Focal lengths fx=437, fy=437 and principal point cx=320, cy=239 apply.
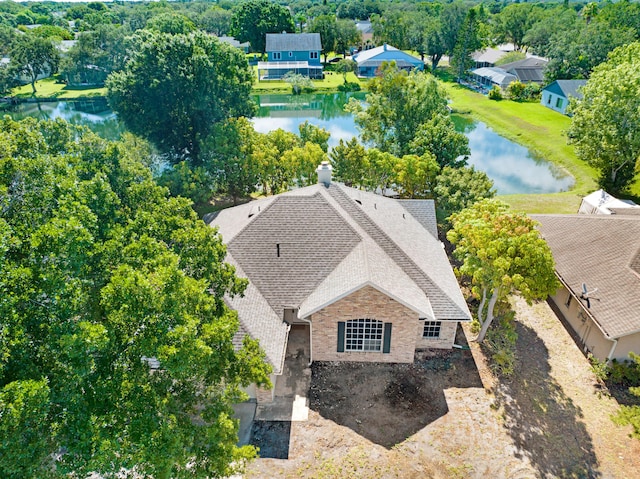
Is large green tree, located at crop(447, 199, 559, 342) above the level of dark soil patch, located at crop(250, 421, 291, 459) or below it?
above

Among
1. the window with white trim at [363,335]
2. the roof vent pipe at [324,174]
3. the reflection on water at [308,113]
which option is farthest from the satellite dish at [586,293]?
the reflection on water at [308,113]

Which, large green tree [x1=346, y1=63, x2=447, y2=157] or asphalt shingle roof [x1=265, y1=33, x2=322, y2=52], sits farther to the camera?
asphalt shingle roof [x1=265, y1=33, x2=322, y2=52]

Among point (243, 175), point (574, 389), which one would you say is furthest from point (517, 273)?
point (243, 175)

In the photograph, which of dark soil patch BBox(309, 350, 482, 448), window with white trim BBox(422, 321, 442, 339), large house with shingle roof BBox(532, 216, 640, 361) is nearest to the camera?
dark soil patch BBox(309, 350, 482, 448)

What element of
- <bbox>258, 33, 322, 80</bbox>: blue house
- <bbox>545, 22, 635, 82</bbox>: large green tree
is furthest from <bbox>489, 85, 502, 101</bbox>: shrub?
<bbox>258, 33, 322, 80</bbox>: blue house

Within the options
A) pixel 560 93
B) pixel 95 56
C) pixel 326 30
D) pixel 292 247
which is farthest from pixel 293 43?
pixel 292 247

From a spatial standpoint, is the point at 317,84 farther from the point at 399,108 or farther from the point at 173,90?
the point at 173,90

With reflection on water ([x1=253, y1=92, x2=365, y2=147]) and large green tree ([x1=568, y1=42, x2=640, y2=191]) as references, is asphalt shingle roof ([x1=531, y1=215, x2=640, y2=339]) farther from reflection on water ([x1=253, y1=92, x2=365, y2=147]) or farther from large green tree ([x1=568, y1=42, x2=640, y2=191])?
reflection on water ([x1=253, y1=92, x2=365, y2=147])
